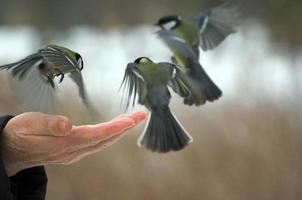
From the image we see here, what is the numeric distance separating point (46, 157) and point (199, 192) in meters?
0.80

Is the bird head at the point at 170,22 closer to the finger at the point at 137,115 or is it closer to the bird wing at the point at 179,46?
the bird wing at the point at 179,46

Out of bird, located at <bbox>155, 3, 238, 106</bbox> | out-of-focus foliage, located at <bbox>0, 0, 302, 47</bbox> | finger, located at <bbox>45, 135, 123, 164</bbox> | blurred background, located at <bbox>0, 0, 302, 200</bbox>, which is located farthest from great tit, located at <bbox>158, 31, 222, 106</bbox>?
out-of-focus foliage, located at <bbox>0, 0, 302, 47</bbox>

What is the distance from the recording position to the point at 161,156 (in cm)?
128

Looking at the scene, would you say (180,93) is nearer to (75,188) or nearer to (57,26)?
(75,188)

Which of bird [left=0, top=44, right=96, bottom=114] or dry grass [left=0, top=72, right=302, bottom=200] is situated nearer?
bird [left=0, top=44, right=96, bottom=114]

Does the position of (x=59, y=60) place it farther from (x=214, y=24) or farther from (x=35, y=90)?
(x=214, y=24)

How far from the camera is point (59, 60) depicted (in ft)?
1.48

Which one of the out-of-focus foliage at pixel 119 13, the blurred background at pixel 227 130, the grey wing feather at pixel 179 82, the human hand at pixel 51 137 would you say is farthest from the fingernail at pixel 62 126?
the out-of-focus foliage at pixel 119 13

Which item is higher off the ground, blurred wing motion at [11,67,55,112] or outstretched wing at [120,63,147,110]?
blurred wing motion at [11,67,55,112]

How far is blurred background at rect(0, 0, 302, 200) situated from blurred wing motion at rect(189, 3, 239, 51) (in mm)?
573

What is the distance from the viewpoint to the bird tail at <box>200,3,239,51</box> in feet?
1.89

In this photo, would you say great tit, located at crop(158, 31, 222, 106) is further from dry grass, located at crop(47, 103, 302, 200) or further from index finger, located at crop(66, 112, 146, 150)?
dry grass, located at crop(47, 103, 302, 200)

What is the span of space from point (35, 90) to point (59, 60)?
3cm

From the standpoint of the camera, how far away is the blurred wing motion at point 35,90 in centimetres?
46
